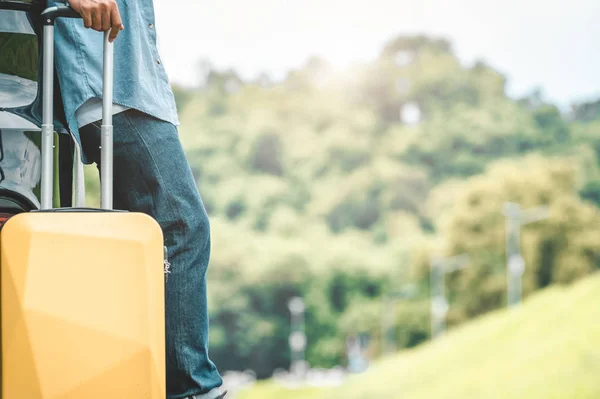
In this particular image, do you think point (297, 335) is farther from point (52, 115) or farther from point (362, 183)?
point (52, 115)

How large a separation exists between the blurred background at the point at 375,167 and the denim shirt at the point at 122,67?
32.7 m

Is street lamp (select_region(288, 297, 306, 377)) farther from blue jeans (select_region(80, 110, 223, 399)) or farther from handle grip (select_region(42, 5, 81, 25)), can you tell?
handle grip (select_region(42, 5, 81, 25))

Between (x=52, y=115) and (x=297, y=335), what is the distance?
49.6 m

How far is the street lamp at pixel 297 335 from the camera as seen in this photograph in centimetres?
5055

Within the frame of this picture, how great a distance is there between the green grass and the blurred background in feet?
33.5

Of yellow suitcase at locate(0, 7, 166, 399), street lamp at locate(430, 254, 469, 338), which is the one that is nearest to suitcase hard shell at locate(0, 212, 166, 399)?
yellow suitcase at locate(0, 7, 166, 399)

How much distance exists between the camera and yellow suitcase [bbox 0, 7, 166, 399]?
1.53m

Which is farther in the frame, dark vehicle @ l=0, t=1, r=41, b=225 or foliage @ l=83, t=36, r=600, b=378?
foliage @ l=83, t=36, r=600, b=378

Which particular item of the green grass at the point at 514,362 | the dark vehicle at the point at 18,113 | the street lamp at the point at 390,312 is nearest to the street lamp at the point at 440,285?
the street lamp at the point at 390,312

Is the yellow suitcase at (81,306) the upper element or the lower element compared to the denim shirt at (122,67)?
lower

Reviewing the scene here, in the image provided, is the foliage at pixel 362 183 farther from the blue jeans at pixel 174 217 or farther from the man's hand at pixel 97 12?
the man's hand at pixel 97 12

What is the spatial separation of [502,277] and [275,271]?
14.9 metres

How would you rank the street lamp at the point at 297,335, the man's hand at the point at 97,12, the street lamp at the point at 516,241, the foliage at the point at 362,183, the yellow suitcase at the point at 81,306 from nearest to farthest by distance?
1. the yellow suitcase at the point at 81,306
2. the man's hand at the point at 97,12
3. the street lamp at the point at 516,241
4. the foliage at the point at 362,183
5. the street lamp at the point at 297,335

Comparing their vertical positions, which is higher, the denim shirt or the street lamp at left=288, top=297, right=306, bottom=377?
the denim shirt
